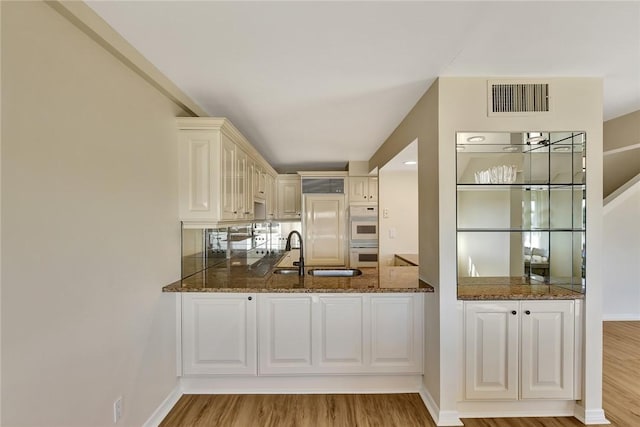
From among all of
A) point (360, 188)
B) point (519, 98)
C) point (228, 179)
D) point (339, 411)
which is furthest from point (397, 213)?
point (339, 411)

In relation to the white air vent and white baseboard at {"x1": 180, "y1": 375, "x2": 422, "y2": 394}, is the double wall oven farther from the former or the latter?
the white air vent

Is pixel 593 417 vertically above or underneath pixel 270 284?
underneath

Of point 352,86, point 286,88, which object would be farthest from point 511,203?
point 286,88

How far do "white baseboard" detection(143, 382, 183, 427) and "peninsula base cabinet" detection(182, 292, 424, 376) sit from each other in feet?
0.51

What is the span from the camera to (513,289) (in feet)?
6.44

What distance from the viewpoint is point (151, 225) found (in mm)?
1827

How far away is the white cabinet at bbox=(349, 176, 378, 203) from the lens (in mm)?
4574

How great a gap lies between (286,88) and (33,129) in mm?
1365

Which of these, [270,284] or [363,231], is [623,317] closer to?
[363,231]

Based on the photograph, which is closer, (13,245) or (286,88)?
(13,245)

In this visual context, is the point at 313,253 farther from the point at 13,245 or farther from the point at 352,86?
the point at 13,245

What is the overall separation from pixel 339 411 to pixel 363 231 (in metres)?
2.86

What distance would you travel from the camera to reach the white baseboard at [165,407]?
181 centimetres

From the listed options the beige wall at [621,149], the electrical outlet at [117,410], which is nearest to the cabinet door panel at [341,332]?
the electrical outlet at [117,410]
